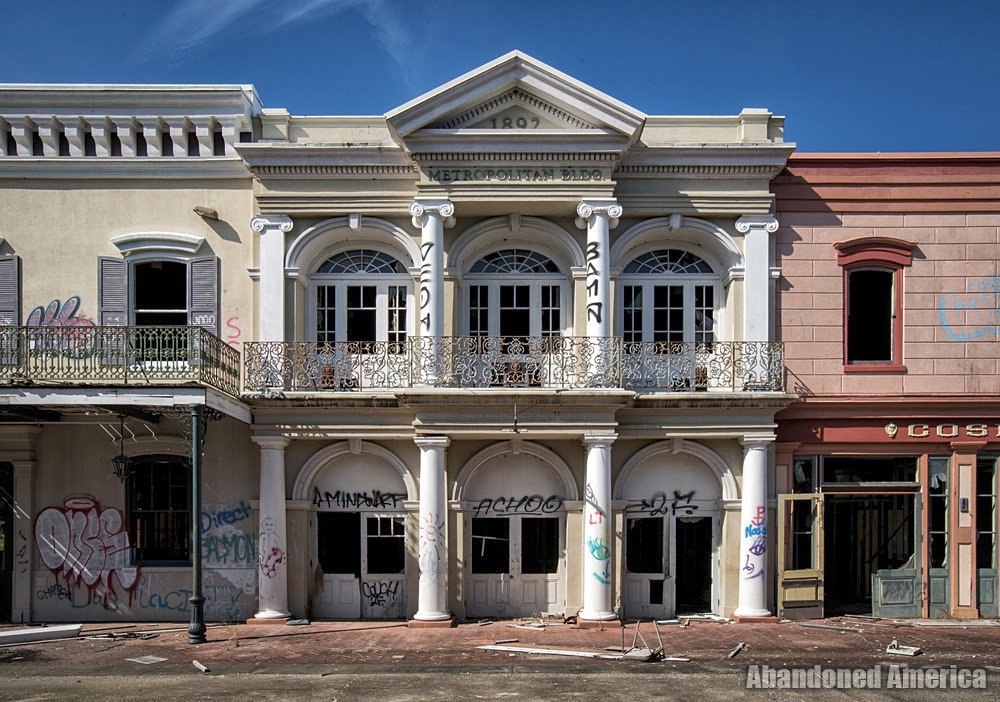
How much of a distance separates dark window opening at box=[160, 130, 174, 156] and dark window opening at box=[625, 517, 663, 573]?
34.3 feet

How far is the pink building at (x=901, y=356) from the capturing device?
15.6 metres

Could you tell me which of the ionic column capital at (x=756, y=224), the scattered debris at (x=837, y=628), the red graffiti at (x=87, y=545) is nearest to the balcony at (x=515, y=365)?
the ionic column capital at (x=756, y=224)

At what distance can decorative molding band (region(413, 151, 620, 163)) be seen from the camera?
1492 centimetres

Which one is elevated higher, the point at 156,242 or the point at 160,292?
the point at 156,242

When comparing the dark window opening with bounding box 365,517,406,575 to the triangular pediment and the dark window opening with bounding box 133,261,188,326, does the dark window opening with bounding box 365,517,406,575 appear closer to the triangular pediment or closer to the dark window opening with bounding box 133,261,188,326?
the dark window opening with bounding box 133,261,188,326

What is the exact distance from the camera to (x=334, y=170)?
1545cm

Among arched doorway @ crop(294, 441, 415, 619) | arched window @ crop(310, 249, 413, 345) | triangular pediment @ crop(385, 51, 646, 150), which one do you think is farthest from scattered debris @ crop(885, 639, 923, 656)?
arched window @ crop(310, 249, 413, 345)

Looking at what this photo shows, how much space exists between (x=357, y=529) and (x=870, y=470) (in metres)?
9.27

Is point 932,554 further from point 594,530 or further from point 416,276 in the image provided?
point 416,276

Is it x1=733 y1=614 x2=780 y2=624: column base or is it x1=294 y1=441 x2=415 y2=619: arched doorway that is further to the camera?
x1=294 y1=441 x2=415 y2=619: arched doorway

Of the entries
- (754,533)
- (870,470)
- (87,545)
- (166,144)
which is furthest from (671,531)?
(166,144)

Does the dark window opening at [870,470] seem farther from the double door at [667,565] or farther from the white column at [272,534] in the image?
the white column at [272,534]

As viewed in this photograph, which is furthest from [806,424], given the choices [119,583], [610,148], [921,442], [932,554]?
[119,583]

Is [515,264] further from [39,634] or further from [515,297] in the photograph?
[39,634]
